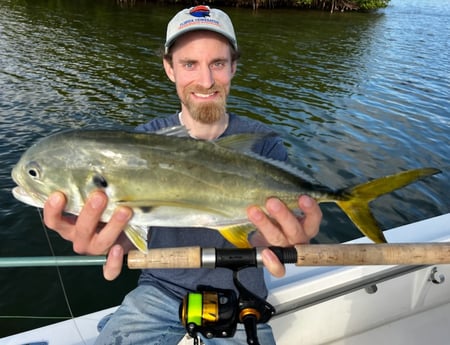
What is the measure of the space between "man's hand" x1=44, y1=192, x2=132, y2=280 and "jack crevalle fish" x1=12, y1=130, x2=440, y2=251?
0.06 metres

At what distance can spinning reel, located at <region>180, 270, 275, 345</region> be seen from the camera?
9.22 feet

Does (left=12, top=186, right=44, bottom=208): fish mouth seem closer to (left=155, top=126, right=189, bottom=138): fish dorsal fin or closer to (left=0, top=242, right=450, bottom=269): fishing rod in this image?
(left=0, top=242, right=450, bottom=269): fishing rod

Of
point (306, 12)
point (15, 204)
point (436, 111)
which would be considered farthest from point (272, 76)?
point (306, 12)

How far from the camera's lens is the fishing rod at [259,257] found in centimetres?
263

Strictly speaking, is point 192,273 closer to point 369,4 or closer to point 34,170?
point 34,170

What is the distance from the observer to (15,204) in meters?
7.85

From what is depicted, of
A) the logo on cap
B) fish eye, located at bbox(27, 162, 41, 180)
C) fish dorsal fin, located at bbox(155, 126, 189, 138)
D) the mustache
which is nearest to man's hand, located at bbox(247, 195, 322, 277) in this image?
fish dorsal fin, located at bbox(155, 126, 189, 138)

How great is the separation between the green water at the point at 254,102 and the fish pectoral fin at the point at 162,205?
4.21 metres

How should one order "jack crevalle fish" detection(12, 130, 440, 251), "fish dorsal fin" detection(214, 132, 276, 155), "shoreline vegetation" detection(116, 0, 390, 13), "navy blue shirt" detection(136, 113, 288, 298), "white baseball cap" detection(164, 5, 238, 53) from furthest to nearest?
"shoreline vegetation" detection(116, 0, 390, 13)
"white baseball cap" detection(164, 5, 238, 53)
"navy blue shirt" detection(136, 113, 288, 298)
"fish dorsal fin" detection(214, 132, 276, 155)
"jack crevalle fish" detection(12, 130, 440, 251)

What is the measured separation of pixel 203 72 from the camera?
3428mm

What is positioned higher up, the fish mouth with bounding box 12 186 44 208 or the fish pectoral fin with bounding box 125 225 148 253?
the fish mouth with bounding box 12 186 44 208

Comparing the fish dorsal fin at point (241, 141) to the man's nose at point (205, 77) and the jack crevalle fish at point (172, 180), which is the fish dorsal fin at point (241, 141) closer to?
the jack crevalle fish at point (172, 180)

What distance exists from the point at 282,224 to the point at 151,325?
144cm

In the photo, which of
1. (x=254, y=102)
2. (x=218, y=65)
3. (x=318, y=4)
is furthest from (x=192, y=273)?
(x=318, y=4)
